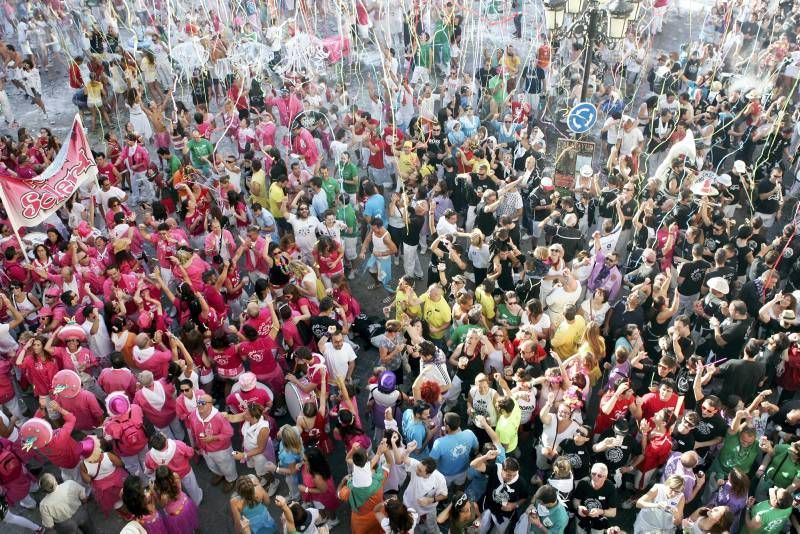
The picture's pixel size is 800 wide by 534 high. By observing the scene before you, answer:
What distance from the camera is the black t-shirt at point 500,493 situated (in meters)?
6.14

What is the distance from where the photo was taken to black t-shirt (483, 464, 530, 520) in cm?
614

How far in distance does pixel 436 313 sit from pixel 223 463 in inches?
114

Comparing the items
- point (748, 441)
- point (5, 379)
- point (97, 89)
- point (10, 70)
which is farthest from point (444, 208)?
point (10, 70)

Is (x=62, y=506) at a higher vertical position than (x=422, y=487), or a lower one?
lower

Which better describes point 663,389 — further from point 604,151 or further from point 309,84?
point 309,84

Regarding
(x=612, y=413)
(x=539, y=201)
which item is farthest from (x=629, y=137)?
(x=612, y=413)

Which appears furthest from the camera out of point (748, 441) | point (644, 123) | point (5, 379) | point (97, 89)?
point (97, 89)

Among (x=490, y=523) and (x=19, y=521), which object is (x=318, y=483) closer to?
(x=490, y=523)

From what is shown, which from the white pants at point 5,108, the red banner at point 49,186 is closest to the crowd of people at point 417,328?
the red banner at point 49,186

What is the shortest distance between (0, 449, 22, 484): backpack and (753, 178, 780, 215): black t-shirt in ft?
33.8

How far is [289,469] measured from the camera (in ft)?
21.9

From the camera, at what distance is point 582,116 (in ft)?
33.0

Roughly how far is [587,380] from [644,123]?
8.11 m

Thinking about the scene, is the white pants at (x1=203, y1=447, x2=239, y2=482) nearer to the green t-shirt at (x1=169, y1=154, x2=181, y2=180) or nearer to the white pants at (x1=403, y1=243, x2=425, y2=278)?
the white pants at (x1=403, y1=243, x2=425, y2=278)
